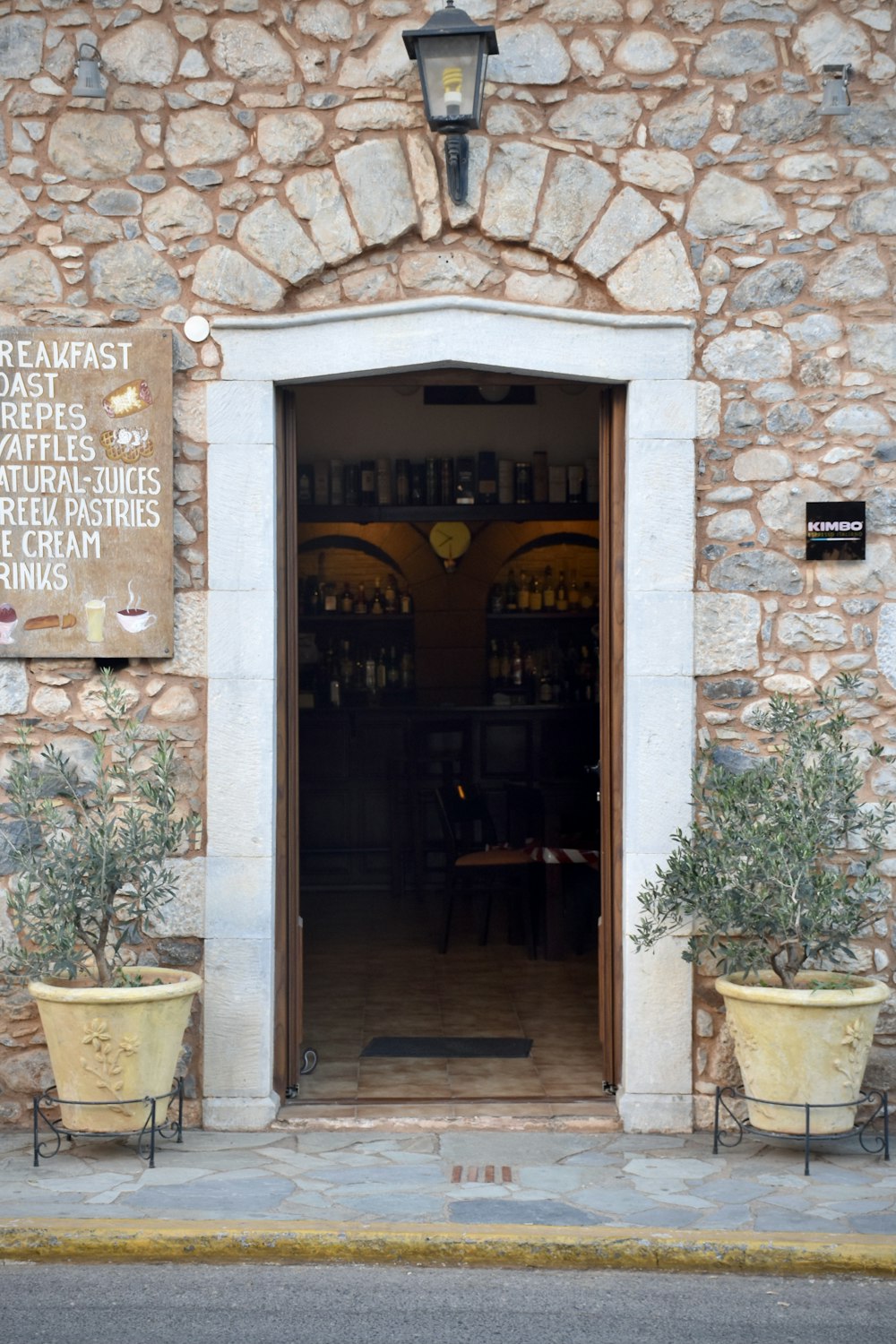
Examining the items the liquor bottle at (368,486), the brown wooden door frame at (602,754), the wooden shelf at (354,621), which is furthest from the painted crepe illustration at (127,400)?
the wooden shelf at (354,621)

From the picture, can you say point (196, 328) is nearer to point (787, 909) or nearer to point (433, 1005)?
point (787, 909)

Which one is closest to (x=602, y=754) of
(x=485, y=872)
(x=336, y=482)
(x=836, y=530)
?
(x=836, y=530)

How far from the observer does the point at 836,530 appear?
17.7ft

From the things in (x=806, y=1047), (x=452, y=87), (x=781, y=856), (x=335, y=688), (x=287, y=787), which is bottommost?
(x=806, y=1047)

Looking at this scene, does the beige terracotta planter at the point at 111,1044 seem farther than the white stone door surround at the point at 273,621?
No

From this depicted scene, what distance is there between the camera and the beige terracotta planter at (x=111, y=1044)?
484 centimetres

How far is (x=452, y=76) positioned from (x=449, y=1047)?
367 centimetres

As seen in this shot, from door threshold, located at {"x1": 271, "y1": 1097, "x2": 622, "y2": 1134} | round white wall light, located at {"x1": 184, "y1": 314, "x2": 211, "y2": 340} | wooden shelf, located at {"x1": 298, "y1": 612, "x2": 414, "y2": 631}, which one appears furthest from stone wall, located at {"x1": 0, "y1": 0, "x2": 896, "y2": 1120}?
wooden shelf, located at {"x1": 298, "y1": 612, "x2": 414, "y2": 631}

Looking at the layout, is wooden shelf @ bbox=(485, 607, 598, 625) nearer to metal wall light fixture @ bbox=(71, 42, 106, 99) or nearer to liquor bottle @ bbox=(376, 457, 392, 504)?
liquor bottle @ bbox=(376, 457, 392, 504)

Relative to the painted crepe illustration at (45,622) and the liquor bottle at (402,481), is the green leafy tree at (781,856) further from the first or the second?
the liquor bottle at (402,481)

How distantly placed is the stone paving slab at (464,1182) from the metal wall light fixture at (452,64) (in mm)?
3384

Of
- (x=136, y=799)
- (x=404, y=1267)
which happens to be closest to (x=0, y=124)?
(x=136, y=799)

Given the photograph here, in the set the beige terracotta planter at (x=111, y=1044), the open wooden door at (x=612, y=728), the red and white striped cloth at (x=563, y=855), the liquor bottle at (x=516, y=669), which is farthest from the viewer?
the liquor bottle at (x=516, y=669)

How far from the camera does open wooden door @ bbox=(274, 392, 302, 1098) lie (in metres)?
5.55
